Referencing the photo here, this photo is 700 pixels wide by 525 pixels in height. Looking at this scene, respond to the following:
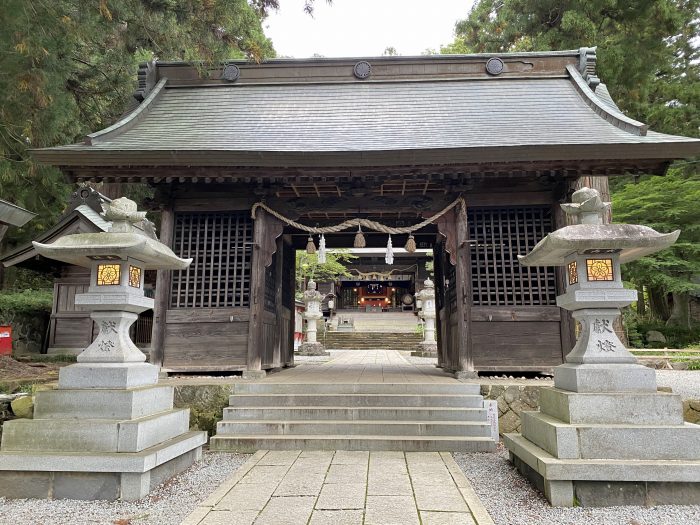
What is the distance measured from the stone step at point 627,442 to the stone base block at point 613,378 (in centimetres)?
35

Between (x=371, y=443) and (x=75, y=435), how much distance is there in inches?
123

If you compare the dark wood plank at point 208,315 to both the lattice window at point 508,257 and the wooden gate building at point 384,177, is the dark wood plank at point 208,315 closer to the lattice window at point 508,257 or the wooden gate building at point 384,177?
the wooden gate building at point 384,177

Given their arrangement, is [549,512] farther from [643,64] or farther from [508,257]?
[643,64]

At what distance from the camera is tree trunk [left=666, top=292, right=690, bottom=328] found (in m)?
19.0

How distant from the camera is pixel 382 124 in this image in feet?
26.7

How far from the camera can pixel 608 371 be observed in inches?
155

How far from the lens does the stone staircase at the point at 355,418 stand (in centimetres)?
533

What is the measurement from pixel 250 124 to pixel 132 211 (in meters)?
4.30

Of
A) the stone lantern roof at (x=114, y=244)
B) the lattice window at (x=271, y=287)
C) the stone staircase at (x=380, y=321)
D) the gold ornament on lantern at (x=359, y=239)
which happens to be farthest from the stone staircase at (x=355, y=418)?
the stone staircase at (x=380, y=321)

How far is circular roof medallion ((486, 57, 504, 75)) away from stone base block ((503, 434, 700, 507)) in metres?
8.16

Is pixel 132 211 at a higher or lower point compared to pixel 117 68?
lower

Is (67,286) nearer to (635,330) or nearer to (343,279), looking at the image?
(635,330)

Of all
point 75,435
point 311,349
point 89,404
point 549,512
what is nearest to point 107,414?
point 89,404

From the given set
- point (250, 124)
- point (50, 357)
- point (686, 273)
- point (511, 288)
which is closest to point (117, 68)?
point (250, 124)
